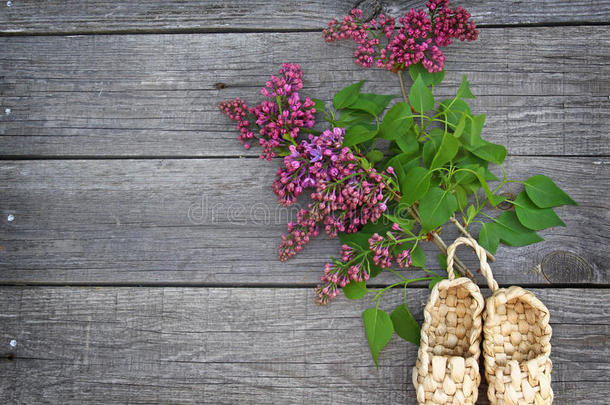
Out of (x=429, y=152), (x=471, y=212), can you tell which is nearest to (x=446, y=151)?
(x=429, y=152)

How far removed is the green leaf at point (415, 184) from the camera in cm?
85

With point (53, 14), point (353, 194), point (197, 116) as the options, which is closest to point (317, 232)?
point (353, 194)

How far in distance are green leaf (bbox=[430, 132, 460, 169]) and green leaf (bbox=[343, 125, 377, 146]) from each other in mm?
128

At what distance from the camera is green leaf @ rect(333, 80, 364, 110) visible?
955mm

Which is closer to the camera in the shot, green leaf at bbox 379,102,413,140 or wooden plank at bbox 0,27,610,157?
green leaf at bbox 379,102,413,140

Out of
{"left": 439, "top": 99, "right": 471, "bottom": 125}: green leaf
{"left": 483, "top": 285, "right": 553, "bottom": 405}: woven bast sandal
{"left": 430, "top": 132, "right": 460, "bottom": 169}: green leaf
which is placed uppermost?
{"left": 439, "top": 99, "right": 471, "bottom": 125}: green leaf

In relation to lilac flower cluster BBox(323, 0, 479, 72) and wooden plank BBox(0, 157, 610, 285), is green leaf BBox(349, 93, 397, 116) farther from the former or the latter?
wooden plank BBox(0, 157, 610, 285)

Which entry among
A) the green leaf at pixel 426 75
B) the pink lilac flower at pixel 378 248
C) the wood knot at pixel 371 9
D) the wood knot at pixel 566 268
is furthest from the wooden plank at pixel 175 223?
the wood knot at pixel 371 9

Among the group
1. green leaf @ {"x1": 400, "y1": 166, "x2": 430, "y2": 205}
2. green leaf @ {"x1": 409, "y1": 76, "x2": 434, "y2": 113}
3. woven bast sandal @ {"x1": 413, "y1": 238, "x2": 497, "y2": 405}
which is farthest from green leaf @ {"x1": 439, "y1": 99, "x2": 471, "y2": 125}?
woven bast sandal @ {"x1": 413, "y1": 238, "x2": 497, "y2": 405}

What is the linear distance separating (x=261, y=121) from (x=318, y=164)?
16cm

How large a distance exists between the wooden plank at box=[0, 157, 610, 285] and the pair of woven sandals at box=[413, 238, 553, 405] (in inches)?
3.7

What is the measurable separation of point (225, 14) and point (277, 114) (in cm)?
32

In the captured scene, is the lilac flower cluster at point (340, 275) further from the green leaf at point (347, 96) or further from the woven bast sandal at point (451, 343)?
the green leaf at point (347, 96)

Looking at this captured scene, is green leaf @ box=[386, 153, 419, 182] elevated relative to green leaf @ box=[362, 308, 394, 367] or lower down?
elevated
